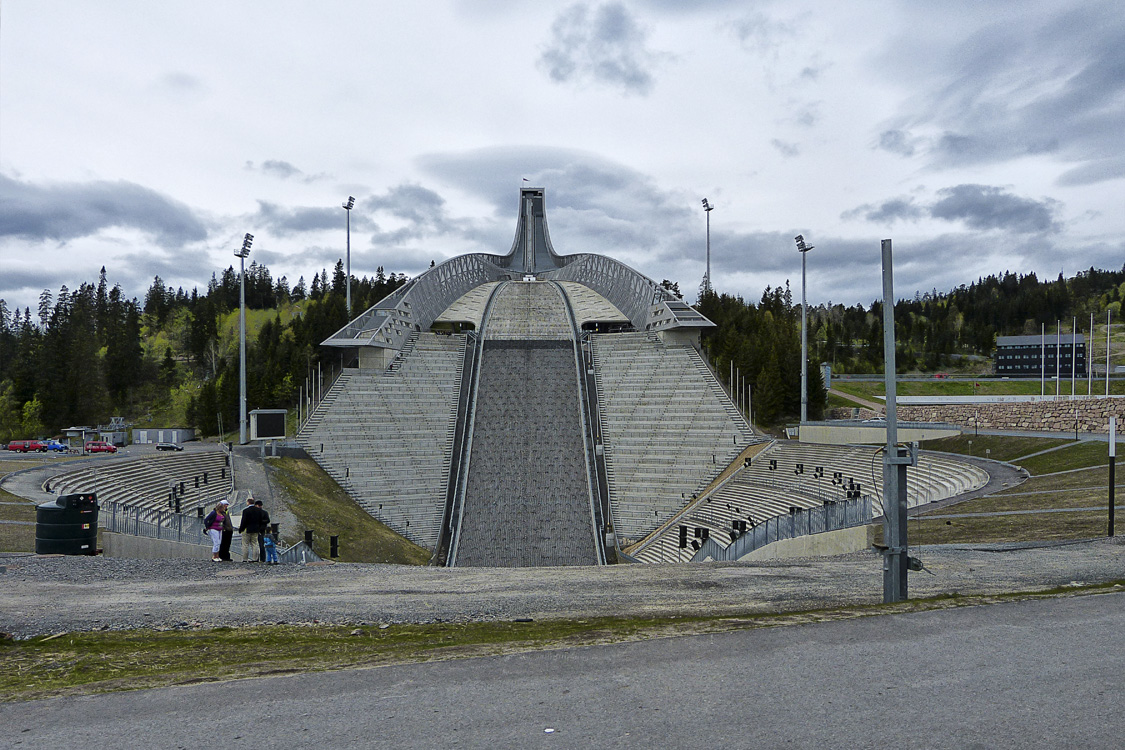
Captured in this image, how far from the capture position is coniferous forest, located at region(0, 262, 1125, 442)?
6606 cm

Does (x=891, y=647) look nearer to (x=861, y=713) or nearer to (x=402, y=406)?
(x=861, y=713)

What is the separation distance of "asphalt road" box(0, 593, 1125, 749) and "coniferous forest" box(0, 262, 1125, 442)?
2009 inches

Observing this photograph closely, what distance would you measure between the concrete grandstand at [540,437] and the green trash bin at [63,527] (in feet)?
55.1

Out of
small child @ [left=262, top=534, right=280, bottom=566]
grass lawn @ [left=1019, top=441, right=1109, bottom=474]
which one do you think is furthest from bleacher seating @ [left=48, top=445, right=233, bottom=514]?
grass lawn @ [left=1019, top=441, right=1109, bottom=474]

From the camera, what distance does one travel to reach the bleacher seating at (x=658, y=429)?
35281mm

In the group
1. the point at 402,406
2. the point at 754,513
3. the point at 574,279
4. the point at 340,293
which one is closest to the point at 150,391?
the point at 340,293

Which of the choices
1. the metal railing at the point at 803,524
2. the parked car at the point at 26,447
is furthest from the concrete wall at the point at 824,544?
the parked car at the point at 26,447

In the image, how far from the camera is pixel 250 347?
294ft

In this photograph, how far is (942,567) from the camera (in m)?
10.7

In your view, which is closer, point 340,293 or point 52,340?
point 52,340

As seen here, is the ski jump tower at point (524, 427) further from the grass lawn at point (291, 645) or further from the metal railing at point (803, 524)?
the grass lawn at point (291, 645)

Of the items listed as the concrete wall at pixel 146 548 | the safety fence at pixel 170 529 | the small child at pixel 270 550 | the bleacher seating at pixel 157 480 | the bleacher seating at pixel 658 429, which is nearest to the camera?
the small child at pixel 270 550

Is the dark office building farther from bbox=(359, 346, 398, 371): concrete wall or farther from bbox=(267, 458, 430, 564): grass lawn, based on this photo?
bbox=(267, 458, 430, 564): grass lawn

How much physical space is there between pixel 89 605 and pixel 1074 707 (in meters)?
10.2
